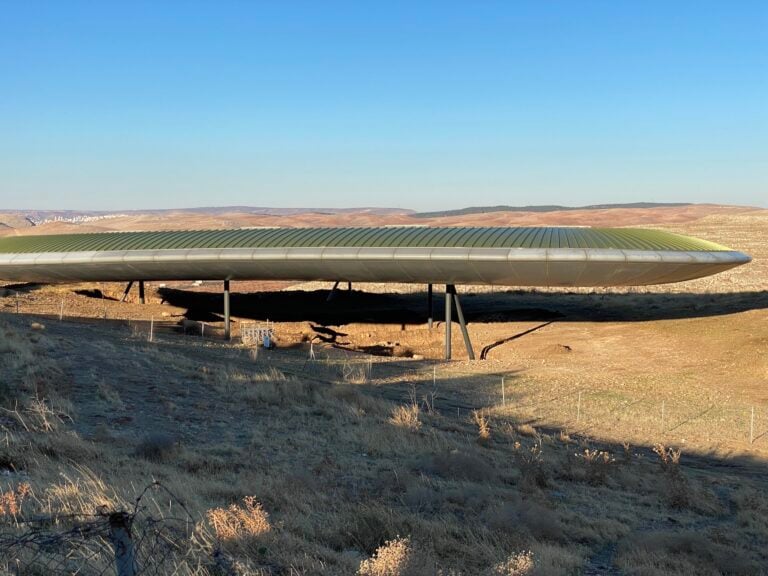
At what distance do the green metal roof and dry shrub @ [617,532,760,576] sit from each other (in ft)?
64.7

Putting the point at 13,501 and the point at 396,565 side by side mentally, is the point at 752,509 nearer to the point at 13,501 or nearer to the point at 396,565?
the point at 396,565

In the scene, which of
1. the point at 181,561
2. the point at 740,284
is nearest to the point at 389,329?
the point at 740,284

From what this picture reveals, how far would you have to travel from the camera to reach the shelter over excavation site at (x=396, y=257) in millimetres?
27797

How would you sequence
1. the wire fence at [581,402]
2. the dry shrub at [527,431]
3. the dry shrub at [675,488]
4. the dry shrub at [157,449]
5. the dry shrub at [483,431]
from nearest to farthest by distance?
the dry shrub at [157,449] → the dry shrub at [675,488] → the dry shrub at [483,431] → the dry shrub at [527,431] → the wire fence at [581,402]

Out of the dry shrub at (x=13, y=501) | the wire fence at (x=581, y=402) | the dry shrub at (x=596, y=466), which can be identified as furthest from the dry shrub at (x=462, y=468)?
the wire fence at (x=581, y=402)

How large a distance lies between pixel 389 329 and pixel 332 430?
24078 millimetres

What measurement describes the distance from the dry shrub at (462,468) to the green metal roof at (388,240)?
17.1 m

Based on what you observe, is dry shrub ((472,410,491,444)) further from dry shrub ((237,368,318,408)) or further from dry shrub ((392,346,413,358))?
dry shrub ((392,346,413,358))

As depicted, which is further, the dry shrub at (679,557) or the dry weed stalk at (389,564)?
the dry shrub at (679,557)

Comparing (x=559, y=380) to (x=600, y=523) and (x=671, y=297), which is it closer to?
(x=600, y=523)

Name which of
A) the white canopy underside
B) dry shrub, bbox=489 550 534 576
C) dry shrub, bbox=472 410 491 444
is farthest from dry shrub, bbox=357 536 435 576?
the white canopy underside

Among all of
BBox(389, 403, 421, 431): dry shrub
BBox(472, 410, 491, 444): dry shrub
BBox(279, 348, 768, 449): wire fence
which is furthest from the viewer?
BBox(279, 348, 768, 449): wire fence

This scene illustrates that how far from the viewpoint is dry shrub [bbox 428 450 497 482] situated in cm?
1177

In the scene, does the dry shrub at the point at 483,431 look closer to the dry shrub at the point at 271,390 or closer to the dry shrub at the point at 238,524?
the dry shrub at the point at 271,390
